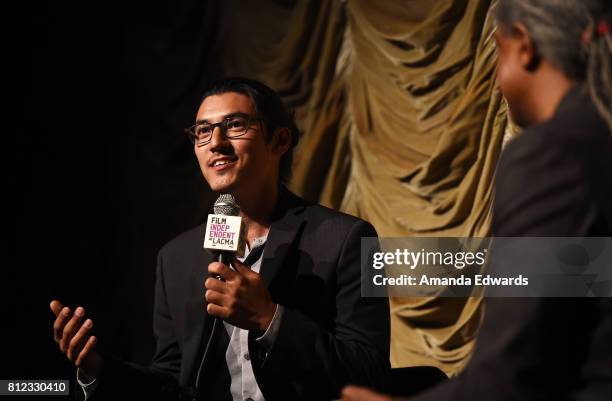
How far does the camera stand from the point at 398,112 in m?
4.11

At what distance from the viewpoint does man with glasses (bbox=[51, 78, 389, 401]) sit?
1.84 metres

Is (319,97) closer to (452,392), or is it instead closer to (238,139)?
(238,139)

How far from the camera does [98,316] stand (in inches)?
190

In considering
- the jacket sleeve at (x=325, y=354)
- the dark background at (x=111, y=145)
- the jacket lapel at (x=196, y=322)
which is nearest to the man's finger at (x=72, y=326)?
the jacket lapel at (x=196, y=322)

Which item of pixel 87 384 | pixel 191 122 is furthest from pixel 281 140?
pixel 191 122

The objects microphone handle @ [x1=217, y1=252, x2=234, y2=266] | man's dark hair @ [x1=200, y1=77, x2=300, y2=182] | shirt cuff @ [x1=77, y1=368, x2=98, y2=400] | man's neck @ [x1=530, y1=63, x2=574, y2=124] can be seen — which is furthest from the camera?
man's dark hair @ [x1=200, y1=77, x2=300, y2=182]

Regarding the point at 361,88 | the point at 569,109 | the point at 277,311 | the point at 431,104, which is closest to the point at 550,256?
the point at 569,109

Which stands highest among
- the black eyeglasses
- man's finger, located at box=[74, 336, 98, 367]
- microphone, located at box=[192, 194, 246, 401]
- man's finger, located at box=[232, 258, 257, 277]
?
the black eyeglasses

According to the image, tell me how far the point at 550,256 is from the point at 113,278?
417cm

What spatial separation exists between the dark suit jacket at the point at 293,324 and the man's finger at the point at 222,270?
7.8 inches

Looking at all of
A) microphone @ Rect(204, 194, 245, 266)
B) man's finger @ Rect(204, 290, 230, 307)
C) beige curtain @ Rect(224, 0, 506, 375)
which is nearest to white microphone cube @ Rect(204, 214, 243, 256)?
microphone @ Rect(204, 194, 245, 266)

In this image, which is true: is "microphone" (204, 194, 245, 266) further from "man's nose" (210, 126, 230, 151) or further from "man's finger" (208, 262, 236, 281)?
"man's nose" (210, 126, 230, 151)

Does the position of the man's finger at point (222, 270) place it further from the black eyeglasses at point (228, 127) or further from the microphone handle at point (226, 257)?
the black eyeglasses at point (228, 127)

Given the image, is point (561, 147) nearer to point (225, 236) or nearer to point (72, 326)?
point (225, 236)
